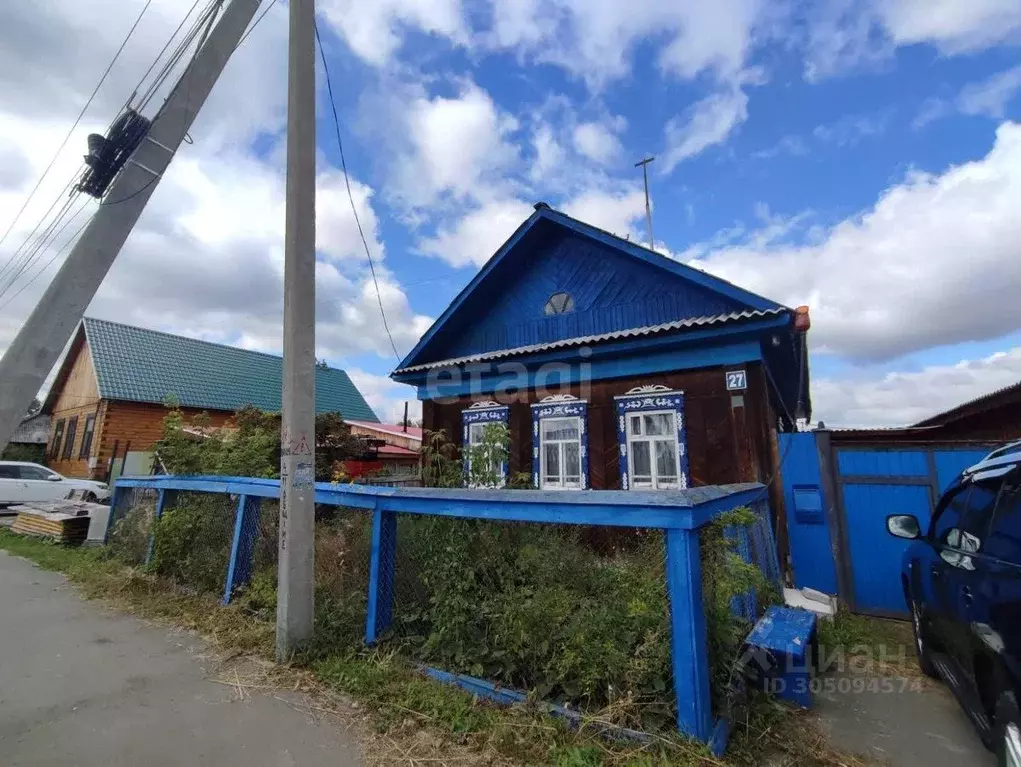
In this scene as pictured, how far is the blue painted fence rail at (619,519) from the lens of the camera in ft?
9.11

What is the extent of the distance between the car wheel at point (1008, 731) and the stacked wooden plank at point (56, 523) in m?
13.8

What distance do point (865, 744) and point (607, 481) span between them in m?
4.74

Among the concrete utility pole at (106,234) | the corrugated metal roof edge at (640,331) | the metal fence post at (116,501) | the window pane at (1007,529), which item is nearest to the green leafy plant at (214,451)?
the metal fence post at (116,501)

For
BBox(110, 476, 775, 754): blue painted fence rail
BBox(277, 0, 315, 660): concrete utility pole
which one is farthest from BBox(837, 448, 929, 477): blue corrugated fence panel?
BBox(277, 0, 315, 660): concrete utility pole

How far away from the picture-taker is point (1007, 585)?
2.28 m

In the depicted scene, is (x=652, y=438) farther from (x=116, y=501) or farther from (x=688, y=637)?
(x=116, y=501)

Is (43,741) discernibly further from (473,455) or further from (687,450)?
(687,450)

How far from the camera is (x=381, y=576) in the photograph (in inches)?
170

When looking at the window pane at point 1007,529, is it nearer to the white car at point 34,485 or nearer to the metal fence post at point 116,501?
the metal fence post at point 116,501

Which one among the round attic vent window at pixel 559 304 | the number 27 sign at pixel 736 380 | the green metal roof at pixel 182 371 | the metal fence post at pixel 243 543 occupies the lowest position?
the metal fence post at pixel 243 543

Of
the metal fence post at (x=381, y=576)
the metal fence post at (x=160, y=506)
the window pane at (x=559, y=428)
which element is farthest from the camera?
the window pane at (x=559, y=428)

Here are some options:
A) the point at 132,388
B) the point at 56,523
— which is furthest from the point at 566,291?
the point at 132,388

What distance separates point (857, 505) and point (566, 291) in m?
5.55

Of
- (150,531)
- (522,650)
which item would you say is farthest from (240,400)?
(522,650)
